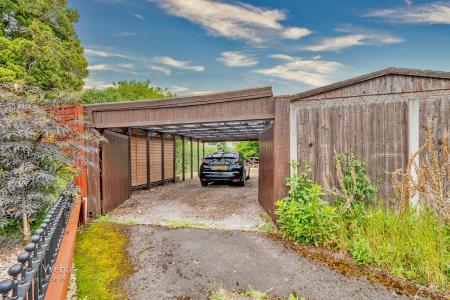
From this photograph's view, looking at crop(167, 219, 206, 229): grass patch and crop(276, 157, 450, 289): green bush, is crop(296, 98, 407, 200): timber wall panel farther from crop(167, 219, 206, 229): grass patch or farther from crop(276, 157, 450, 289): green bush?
crop(167, 219, 206, 229): grass patch

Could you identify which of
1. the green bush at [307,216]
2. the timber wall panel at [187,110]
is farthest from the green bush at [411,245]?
the timber wall panel at [187,110]

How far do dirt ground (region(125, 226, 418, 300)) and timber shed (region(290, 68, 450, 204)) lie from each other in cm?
182

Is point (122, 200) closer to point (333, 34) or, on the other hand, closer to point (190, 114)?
point (190, 114)

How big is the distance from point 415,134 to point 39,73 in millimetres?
15439

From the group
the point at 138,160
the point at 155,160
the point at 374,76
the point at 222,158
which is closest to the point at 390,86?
the point at 374,76

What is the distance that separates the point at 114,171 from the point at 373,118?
6173 millimetres

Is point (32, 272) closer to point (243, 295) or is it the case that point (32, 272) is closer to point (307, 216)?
point (243, 295)

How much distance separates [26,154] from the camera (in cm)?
376

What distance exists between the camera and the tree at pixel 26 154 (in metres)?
3.45

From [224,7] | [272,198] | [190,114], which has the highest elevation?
[224,7]

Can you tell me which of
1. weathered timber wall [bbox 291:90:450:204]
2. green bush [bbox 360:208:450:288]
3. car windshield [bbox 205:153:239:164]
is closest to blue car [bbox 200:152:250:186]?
car windshield [bbox 205:153:239:164]

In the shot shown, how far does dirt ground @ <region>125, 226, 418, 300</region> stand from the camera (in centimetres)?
297

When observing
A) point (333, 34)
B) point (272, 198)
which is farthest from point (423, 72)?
point (333, 34)

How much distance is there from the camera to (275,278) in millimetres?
3287
